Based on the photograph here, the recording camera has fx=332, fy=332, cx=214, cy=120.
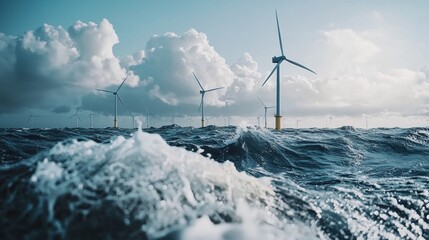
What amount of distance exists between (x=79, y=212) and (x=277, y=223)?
2.97 m

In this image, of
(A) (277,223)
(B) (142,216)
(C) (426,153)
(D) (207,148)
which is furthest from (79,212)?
(C) (426,153)

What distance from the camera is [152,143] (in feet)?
18.4

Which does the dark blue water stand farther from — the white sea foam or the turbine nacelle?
the turbine nacelle

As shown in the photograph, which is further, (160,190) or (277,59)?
(277,59)

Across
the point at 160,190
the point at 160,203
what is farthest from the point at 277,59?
the point at 160,203

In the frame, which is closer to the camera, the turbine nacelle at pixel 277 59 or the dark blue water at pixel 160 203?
the dark blue water at pixel 160 203

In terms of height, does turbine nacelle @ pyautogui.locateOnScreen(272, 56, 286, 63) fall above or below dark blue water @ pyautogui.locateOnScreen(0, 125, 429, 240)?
above

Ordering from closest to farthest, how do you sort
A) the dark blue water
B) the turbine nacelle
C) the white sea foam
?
the dark blue water, the white sea foam, the turbine nacelle

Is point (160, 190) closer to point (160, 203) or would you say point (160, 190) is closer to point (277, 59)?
point (160, 203)

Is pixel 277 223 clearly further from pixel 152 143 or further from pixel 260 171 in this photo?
pixel 260 171

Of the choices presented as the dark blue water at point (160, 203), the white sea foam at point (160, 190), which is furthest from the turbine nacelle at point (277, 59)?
the white sea foam at point (160, 190)

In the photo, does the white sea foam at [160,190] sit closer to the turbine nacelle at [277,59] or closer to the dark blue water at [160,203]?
the dark blue water at [160,203]

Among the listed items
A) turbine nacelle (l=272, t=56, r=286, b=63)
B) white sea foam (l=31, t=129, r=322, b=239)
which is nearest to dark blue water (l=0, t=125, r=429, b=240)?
white sea foam (l=31, t=129, r=322, b=239)

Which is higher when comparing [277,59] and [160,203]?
[277,59]
